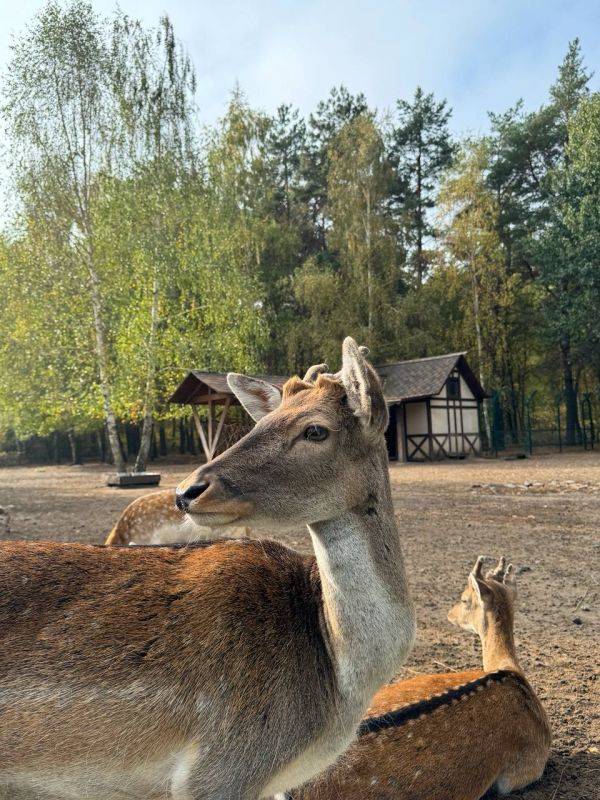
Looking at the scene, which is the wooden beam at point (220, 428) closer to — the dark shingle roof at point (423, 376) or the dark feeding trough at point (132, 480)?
the dark feeding trough at point (132, 480)

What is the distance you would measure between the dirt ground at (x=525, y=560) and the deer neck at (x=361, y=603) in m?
1.60

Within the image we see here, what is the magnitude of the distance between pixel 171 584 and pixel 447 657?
10.7 feet

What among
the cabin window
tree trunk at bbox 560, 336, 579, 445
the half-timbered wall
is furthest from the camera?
tree trunk at bbox 560, 336, 579, 445

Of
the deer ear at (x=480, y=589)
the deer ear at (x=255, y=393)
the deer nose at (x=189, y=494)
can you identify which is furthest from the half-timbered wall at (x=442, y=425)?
the deer nose at (x=189, y=494)

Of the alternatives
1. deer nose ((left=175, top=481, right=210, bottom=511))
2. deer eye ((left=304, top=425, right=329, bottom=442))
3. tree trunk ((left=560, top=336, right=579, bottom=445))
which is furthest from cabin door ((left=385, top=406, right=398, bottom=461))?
deer nose ((left=175, top=481, right=210, bottom=511))

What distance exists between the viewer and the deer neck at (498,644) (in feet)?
12.5

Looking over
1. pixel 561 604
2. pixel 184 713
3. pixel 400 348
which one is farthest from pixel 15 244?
pixel 184 713

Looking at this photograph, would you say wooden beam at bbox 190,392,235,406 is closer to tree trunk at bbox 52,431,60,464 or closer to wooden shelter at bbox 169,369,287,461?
wooden shelter at bbox 169,369,287,461

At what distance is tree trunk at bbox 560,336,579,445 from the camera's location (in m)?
33.9

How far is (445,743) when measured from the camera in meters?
2.86

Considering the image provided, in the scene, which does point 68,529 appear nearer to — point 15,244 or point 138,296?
point 138,296

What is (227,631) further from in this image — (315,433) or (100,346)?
(100,346)

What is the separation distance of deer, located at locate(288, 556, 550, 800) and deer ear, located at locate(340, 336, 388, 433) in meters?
1.46

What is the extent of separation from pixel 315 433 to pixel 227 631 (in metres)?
0.68
